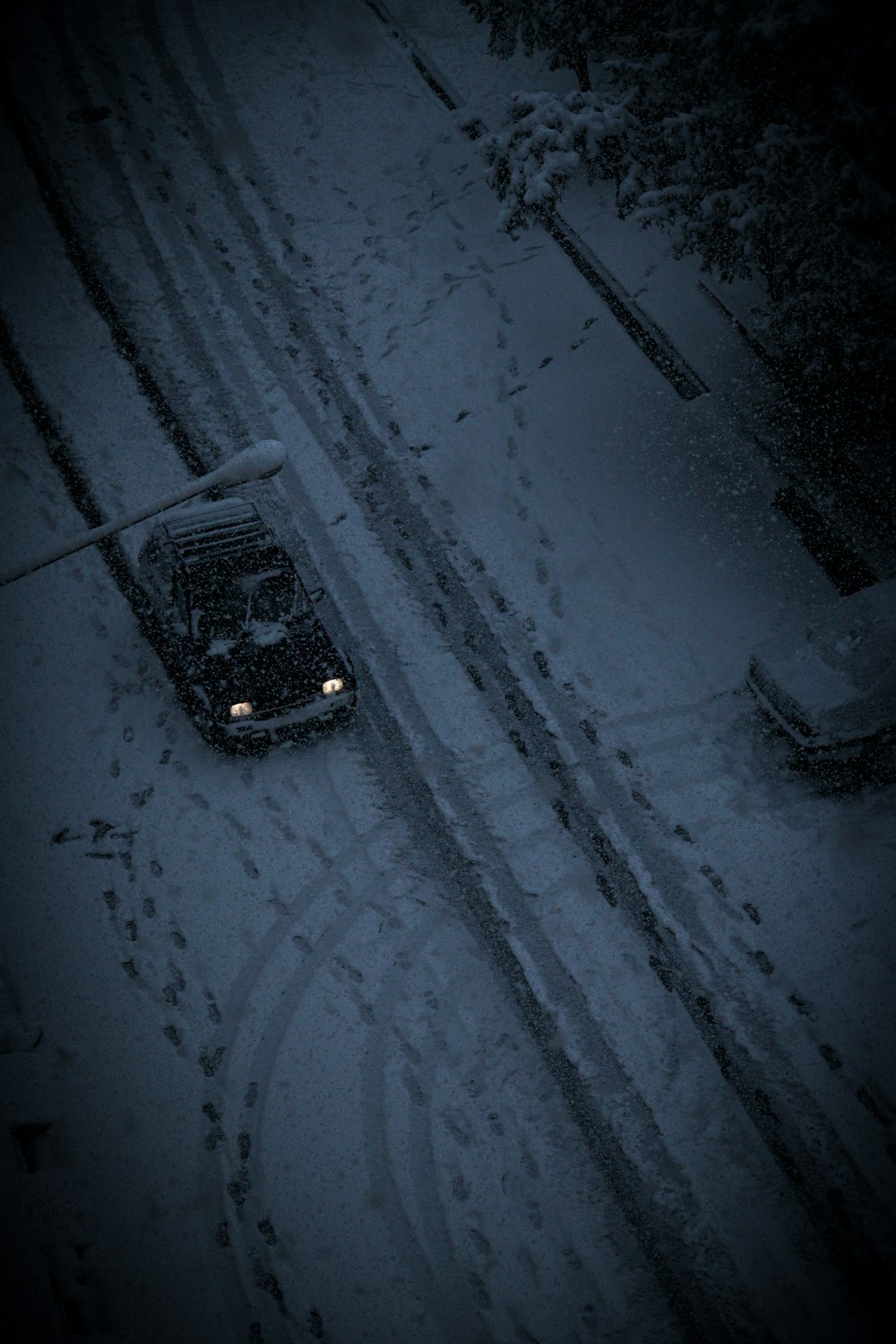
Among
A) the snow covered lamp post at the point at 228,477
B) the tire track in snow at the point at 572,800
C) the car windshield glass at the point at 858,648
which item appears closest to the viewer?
the snow covered lamp post at the point at 228,477

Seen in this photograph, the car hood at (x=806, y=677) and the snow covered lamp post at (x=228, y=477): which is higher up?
the snow covered lamp post at (x=228, y=477)

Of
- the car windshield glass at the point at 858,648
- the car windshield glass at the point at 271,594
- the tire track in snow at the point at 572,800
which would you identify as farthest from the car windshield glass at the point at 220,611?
the car windshield glass at the point at 858,648

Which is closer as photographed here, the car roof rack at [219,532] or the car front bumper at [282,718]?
the car front bumper at [282,718]

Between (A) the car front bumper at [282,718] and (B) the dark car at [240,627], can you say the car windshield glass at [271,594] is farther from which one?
(A) the car front bumper at [282,718]

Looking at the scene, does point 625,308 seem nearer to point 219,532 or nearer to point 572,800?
point 219,532

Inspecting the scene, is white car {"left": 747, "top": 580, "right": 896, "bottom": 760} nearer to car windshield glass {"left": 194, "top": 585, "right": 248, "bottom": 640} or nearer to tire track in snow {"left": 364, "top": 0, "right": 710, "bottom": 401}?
tire track in snow {"left": 364, "top": 0, "right": 710, "bottom": 401}

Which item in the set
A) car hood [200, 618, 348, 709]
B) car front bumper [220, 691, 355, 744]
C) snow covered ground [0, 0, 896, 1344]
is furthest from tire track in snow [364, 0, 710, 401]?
car front bumper [220, 691, 355, 744]
